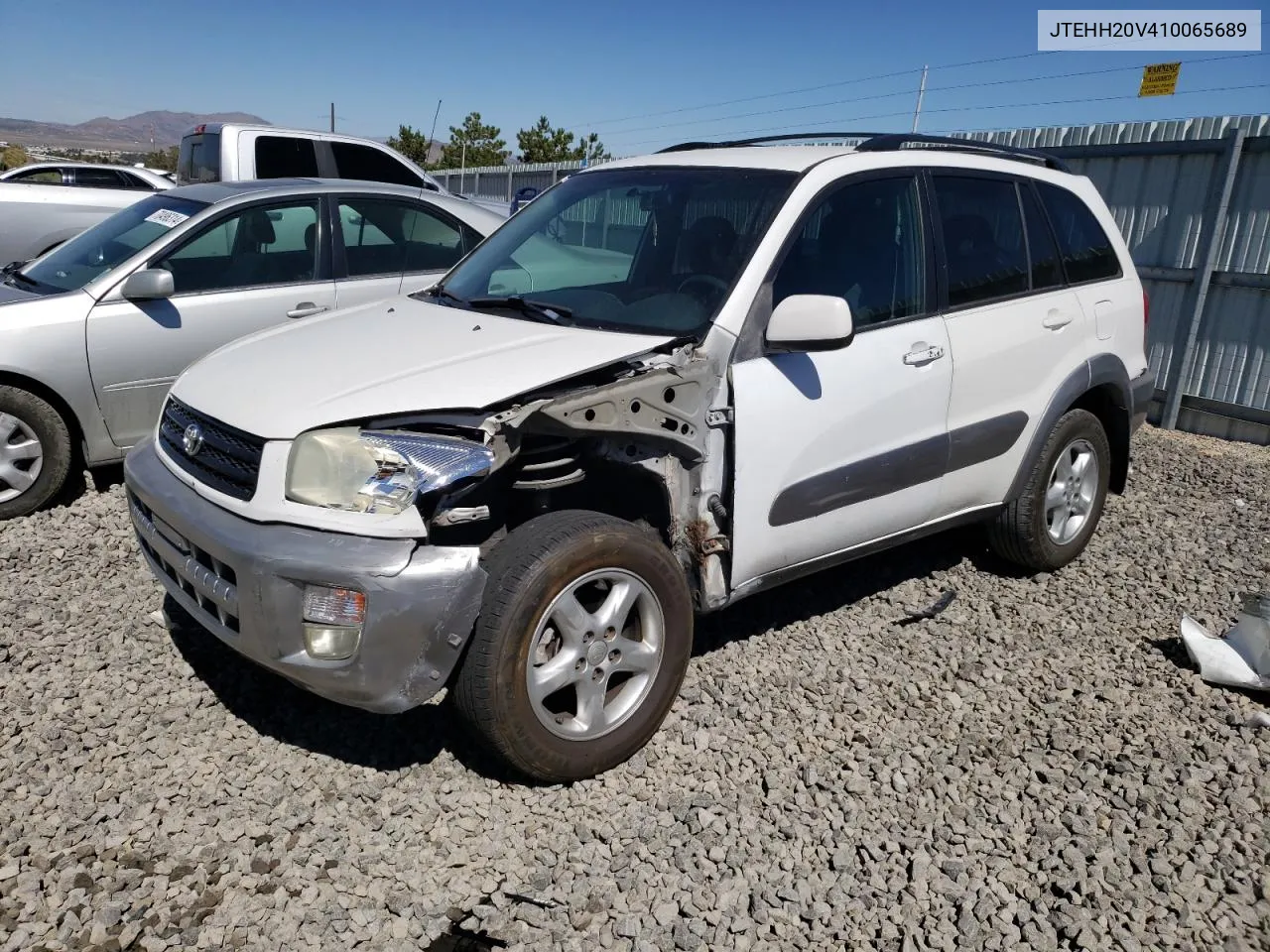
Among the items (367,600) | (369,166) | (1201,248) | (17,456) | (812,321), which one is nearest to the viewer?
(367,600)

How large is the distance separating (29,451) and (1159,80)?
31.5 feet

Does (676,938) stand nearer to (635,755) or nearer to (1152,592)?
(635,755)

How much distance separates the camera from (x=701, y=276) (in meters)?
3.40

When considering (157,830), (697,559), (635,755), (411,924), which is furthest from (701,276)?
(157,830)

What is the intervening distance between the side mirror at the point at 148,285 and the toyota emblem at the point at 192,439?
7.55ft

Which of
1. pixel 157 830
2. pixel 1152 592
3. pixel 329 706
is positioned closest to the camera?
pixel 157 830

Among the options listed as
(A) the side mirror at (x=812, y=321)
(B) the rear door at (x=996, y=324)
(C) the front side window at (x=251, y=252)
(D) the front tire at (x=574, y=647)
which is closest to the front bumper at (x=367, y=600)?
(D) the front tire at (x=574, y=647)

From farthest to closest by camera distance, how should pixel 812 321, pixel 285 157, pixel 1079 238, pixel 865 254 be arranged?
1. pixel 285 157
2. pixel 1079 238
3. pixel 865 254
4. pixel 812 321

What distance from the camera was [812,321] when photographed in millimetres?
3109

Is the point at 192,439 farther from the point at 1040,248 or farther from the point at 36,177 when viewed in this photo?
the point at 36,177

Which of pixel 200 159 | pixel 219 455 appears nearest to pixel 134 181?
pixel 200 159

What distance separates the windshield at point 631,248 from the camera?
11.0 ft

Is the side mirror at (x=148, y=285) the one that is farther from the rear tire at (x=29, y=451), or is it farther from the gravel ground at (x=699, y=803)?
the gravel ground at (x=699, y=803)

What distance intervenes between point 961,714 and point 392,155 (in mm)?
8665
